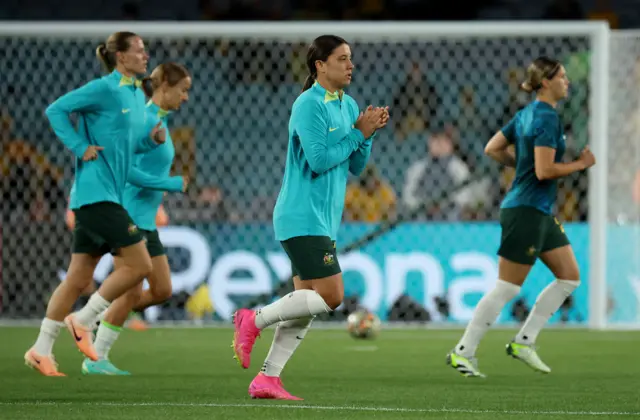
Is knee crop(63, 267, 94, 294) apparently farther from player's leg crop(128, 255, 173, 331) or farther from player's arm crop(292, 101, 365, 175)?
player's arm crop(292, 101, 365, 175)

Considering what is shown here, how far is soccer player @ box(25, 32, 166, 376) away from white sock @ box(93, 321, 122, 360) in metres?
0.23

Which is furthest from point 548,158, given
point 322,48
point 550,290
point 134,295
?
point 134,295

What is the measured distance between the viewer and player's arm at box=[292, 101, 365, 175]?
6.20 meters

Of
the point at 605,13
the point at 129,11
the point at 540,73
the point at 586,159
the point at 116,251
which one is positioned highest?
the point at 129,11

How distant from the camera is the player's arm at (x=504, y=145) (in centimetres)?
842

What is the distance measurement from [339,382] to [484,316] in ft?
3.56

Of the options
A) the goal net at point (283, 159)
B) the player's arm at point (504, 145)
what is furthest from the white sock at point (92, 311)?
the goal net at point (283, 159)

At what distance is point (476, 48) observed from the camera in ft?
49.8

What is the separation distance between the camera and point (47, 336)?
8133 mm

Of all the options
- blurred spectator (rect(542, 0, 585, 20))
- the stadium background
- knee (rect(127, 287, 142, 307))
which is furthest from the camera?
blurred spectator (rect(542, 0, 585, 20))

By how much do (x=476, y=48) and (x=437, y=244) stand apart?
122 inches

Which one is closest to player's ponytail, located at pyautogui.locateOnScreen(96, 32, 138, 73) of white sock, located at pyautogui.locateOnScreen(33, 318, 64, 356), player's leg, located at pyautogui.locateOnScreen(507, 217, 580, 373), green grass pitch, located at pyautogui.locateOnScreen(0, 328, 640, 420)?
white sock, located at pyautogui.locateOnScreen(33, 318, 64, 356)

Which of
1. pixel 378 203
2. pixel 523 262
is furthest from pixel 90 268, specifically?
pixel 378 203

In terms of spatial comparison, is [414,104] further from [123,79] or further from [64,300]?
[64,300]
